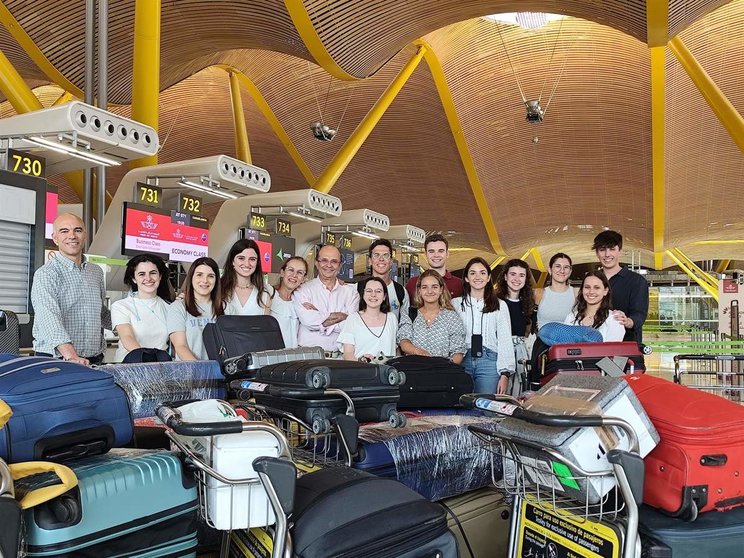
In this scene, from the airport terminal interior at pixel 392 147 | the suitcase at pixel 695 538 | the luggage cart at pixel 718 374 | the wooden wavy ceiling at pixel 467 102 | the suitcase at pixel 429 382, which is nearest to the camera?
the suitcase at pixel 695 538

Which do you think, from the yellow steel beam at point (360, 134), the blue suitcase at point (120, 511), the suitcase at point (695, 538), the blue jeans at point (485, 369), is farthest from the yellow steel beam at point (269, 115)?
the suitcase at point (695, 538)

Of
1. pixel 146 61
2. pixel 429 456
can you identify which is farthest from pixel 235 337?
pixel 146 61

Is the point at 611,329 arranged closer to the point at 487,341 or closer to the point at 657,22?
the point at 487,341

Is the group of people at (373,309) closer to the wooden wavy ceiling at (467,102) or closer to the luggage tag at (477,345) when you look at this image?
the luggage tag at (477,345)

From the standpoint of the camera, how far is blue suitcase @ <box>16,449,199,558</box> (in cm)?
150

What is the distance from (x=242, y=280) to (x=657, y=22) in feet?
29.0

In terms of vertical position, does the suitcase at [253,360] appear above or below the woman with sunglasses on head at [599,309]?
below

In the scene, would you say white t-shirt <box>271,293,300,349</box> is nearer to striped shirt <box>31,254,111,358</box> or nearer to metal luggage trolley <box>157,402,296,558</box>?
striped shirt <box>31,254,111,358</box>

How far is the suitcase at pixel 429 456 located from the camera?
2.57m

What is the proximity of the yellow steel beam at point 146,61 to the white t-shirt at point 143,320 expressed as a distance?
6.09 meters

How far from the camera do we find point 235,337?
363 centimetres

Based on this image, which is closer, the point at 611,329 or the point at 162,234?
the point at 611,329

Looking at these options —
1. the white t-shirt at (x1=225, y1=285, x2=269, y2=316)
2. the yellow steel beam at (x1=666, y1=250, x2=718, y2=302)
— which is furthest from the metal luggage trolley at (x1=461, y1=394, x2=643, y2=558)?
the yellow steel beam at (x1=666, y1=250, x2=718, y2=302)

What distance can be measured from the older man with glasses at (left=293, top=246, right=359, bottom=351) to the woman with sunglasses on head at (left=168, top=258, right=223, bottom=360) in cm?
88
